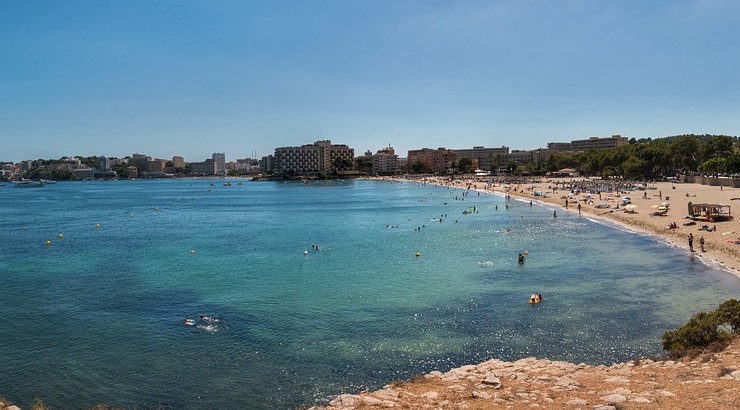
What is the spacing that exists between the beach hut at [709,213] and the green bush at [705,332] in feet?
115

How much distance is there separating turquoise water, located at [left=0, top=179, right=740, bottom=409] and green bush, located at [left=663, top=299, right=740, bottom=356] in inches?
72.4

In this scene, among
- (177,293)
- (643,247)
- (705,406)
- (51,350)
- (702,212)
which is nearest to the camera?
(705,406)

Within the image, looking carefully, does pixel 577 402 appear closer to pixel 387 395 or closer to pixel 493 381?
pixel 493 381

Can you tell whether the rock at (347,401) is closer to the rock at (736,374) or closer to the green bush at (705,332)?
the rock at (736,374)

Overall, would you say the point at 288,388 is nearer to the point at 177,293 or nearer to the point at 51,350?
the point at 51,350

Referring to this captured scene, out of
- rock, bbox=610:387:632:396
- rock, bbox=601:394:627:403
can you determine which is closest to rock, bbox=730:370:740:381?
rock, bbox=610:387:632:396

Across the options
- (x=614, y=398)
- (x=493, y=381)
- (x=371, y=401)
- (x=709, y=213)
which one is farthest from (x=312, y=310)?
(x=709, y=213)

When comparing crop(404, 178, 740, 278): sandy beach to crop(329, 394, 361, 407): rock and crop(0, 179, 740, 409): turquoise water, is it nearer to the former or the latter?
crop(0, 179, 740, 409): turquoise water

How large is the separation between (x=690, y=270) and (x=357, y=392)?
82.8 ft

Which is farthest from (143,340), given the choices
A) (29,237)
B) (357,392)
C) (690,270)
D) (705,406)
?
(29,237)

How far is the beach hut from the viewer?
47.9 meters

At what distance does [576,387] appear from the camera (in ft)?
44.7

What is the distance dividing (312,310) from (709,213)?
3961 centimetres

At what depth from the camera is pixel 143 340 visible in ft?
74.6
